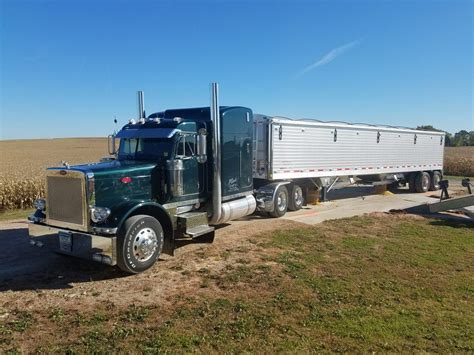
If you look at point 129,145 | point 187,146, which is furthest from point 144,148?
point 187,146

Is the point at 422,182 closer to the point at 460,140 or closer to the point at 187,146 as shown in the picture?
the point at 187,146

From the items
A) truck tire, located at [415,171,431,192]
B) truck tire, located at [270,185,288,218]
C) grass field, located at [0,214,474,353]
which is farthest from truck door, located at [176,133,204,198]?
truck tire, located at [415,171,431,192]

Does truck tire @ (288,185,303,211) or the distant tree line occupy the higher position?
the distant tree line

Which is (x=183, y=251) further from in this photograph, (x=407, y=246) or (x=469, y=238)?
(x=469, y=238)

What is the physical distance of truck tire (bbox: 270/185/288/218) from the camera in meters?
12.3

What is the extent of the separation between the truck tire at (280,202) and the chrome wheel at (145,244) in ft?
19.8

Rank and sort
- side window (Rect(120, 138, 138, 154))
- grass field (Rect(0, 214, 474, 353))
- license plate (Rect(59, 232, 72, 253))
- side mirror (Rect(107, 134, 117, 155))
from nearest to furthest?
grass field (Rect(0, 214, 474, 353)) → license plate (Rect(59, 232, 72, 253)) → side window (Rect(120, 138, 138, 154)) → side mirror (Rect(107, 134, 117, 155))

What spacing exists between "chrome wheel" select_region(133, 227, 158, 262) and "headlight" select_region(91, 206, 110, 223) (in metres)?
0.62

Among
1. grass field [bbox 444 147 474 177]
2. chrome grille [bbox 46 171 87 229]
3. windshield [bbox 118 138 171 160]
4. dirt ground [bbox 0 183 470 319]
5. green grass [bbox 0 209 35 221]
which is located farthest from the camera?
grass field [bbox 444 147 474 177]

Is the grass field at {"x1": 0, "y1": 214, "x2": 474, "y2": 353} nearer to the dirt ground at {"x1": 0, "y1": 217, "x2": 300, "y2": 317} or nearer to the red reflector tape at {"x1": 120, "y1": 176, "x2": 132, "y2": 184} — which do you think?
the dirt ground at {"x1": 0, "y1": 217, "x2": 300, "y2": 317}

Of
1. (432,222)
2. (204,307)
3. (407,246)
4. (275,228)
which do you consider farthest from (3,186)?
(432,222)

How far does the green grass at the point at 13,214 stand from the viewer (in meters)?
12.2

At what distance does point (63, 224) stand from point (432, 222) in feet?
33.0

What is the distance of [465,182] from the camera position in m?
13.0
